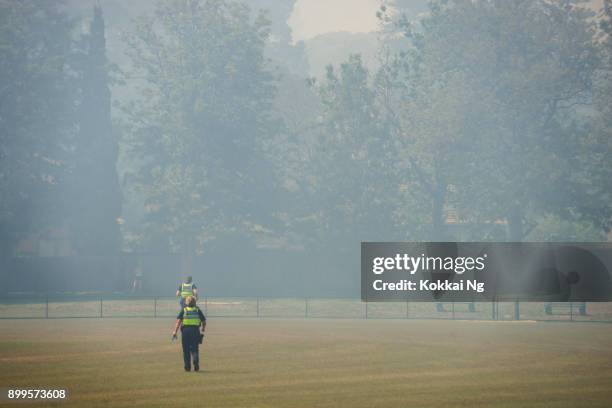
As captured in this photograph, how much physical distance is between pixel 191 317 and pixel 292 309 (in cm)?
4483

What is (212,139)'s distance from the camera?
97.6m

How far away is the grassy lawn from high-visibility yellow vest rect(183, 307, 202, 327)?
1.52m

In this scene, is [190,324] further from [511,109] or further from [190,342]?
[511,109]

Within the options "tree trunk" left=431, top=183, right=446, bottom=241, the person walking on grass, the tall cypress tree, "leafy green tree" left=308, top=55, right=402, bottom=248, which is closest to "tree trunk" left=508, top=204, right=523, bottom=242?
"tree trunk" left=431, top=183, right=446, bottom=241

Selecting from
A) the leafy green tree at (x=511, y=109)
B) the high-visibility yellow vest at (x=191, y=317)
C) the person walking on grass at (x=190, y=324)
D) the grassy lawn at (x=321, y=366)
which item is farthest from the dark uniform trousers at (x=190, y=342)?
the leafy green tree at (x=511, y=109)

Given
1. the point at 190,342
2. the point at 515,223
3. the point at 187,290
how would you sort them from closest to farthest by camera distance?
the point at 190,342 < the point at 187,290 < the point at 515,223

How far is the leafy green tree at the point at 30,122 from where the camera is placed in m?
88.6

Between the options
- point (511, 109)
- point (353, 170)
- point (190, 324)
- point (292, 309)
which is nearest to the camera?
point (190, 324)

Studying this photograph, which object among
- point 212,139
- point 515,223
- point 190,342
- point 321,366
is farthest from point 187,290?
point 212,139

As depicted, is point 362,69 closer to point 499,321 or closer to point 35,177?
point 35,177

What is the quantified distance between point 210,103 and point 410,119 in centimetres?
1832

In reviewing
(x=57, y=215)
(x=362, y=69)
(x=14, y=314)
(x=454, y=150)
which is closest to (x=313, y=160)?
(x=362, y=69)

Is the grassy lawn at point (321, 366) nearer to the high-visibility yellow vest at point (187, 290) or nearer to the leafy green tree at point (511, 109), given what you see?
the high-visibility yellow vest at point (187, 290)

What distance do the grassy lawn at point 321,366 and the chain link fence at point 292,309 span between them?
1268cm
